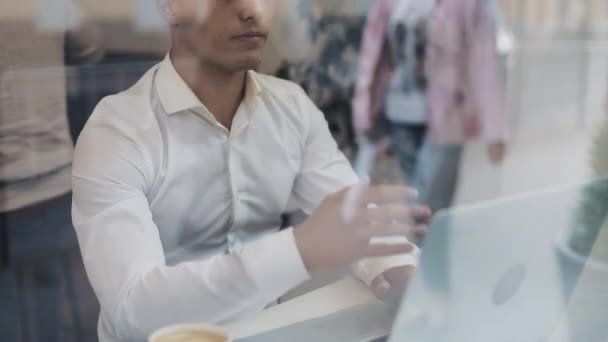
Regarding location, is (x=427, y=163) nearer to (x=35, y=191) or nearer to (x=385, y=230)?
(x=385, y=230)

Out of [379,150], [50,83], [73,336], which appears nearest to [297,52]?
[379,150]

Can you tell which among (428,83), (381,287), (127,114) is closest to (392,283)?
(381,287)

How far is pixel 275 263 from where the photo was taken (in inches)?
25.7

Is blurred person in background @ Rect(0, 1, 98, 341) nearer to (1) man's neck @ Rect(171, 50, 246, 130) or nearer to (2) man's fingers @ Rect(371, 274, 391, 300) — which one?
(1) man's neck @ Rect(171, 50, 246, 130)

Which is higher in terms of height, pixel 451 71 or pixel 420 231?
pixel 451 71

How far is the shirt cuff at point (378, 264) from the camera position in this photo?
27.2 inches

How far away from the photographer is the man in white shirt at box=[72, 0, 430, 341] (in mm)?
650

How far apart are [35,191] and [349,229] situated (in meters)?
0.29

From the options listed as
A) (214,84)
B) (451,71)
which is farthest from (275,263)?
(451,71)

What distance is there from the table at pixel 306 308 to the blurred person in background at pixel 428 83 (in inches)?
4.9

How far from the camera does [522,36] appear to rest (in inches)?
33.4

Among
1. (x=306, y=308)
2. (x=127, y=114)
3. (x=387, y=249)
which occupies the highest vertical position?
(x=127, y=114)

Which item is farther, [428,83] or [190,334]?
[428,83]

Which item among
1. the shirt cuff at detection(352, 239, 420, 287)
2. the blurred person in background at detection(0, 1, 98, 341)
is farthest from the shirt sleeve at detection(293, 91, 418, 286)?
the blurred person in background at detection(0, 1, 98, 341)
